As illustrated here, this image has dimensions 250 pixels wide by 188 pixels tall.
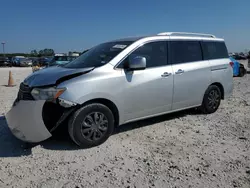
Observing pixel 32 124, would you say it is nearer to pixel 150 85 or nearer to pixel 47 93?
pixel 47 93

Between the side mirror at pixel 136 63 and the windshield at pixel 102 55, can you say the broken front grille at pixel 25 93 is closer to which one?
the windshield at pixel 102 55

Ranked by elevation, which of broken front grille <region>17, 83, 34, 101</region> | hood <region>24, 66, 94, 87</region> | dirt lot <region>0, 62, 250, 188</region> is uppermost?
hood <region>24, 66, 94, 87</region>

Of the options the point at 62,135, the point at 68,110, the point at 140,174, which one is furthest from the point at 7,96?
the point at 140,174

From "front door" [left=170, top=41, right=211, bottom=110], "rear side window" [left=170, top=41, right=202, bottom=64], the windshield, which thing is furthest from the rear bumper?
"rear side window" [left=170, top=41, right=202, bottom=64]

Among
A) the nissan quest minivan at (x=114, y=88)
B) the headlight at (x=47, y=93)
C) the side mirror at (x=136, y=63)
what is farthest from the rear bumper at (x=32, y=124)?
the side mirror at (x=136, y=63)

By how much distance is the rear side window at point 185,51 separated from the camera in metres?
5.09

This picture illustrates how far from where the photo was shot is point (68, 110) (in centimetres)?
373

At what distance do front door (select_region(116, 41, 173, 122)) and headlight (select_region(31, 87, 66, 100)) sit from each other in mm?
1118

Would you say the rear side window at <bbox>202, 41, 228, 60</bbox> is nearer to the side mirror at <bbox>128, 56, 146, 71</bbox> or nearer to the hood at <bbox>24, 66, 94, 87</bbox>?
the side mirror at <bbox>128, 56, 146, 71</bbox>

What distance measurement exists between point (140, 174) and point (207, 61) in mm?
3601

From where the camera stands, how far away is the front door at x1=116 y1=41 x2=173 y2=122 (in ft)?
14.2

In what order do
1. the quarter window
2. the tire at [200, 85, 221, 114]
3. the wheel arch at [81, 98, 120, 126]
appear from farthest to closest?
the tire at [200, 85, 221, 114]
the quarter window
the wheel arch at [81, 98, 120, 126]

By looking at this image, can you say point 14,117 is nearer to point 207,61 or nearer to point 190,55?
point 190,55

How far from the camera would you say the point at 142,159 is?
3568 mm
